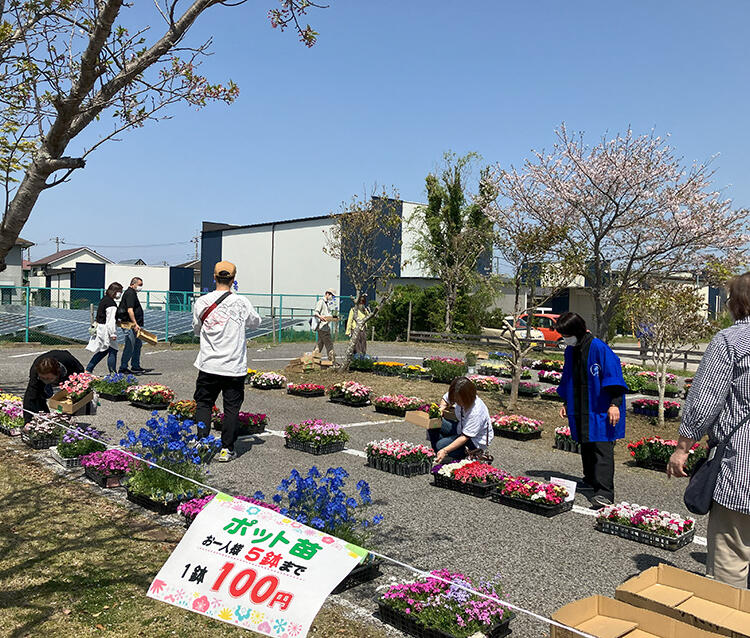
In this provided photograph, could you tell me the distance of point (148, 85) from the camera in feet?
15.2

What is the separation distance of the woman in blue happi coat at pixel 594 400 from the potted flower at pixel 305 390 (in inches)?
276

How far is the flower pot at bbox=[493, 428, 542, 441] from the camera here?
32.3 ft

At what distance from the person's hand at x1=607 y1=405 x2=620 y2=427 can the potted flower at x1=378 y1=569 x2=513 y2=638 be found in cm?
268

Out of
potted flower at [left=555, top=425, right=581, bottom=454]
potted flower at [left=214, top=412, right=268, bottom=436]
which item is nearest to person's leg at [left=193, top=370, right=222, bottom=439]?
potted flower at [left=214, top=412, right=268, bottom=436]

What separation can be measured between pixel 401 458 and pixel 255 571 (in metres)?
4.68

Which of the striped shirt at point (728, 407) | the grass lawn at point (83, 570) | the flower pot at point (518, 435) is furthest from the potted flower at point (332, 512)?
the flower pot at point (518, 435)

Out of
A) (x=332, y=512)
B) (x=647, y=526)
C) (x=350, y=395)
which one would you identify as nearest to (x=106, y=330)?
(x=350, y=395)

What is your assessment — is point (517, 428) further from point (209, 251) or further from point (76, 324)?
point (209, 251)

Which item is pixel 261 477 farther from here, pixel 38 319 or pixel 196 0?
pixel 38 319

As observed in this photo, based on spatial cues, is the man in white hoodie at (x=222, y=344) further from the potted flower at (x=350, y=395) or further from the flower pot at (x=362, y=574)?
the potted flower at (x=350, y=395)

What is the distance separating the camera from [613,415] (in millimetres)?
6082

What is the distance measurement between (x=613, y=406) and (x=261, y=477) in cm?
356

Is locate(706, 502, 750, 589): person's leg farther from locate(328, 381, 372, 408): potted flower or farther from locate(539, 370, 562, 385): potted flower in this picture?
locate(539, 370, 562, 385): potted flower

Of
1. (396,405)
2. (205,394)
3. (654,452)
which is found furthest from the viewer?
(396,405)
